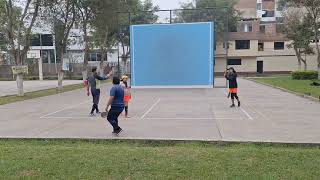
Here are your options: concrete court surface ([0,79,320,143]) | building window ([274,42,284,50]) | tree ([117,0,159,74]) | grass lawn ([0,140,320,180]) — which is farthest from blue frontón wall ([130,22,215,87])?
building window ([274,42,284,50])

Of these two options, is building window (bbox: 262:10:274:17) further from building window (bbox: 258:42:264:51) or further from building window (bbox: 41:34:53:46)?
building window (bbox: 41:34:53:46)

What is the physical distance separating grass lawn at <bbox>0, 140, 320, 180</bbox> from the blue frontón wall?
2289 cm

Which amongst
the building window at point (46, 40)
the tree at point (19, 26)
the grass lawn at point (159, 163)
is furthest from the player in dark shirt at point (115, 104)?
the building window at point (46, 40)

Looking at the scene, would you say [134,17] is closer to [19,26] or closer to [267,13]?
[19,26]

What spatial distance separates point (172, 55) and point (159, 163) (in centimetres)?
2533

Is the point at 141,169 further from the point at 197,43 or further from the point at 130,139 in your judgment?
the point at 197,43

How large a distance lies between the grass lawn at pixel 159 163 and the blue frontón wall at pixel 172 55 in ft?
75.1

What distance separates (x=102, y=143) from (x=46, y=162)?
249 centimetres

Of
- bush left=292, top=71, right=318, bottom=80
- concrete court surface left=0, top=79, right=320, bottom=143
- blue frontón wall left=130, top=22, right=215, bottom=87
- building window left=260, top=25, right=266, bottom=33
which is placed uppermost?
building window left=260, top=25, right=266, bottom=33

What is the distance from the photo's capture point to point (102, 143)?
31.7ft

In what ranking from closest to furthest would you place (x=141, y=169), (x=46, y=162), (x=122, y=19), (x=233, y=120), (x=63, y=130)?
(x=141, y=169), (x=46, y=162), (x=63, y=130), (x=233, y=120), (x=122, y=19)

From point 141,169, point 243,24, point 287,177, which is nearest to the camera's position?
point 287,177

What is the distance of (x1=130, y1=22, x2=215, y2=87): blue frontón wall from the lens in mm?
31734

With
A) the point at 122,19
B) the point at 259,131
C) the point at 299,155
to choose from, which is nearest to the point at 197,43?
the point at 122,19
